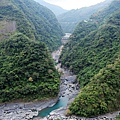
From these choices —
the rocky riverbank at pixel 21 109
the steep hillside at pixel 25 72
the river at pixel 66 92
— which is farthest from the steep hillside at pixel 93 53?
the rocky riverbank at pixel 21 109

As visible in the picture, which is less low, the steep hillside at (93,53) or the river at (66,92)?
the steep hillside at (93,53)

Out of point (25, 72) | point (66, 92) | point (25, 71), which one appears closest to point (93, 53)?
point (66, 92)

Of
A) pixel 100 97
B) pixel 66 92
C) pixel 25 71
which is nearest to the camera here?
pixel 100 97

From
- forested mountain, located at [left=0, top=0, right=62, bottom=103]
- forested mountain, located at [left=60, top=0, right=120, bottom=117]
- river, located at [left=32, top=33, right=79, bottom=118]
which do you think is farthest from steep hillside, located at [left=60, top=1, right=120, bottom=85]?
forested mountain, located at [left=0, top=0, right=62, bottom=103]

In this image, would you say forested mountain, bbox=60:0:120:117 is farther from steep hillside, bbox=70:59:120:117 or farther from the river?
the river

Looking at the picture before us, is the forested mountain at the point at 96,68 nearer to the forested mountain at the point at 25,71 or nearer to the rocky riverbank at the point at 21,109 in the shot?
the rocky riverbank at the point at 21,109

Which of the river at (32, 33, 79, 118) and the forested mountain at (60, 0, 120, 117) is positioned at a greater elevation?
the forested mountain at (60, 0, 120, 117)

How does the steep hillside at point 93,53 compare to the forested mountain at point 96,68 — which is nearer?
the forested mountain at point 96,68

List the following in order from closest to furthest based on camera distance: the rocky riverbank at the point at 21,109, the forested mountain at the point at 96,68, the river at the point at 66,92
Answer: the forested mountain at the point at 96,68 → the rocky riverbank at the point at 21,109 → the river at the point at 66,92

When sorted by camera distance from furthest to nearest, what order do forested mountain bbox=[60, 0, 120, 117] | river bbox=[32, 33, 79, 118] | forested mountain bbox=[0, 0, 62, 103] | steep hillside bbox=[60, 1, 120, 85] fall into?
steep hillside bbox=[60, 1, 120, 85] < forested mountain bbox=[0, 0, 62, 103] < river bbox=[32, 33, 79, 118] < forested mountain bbox=[60, 0, 120, 117]

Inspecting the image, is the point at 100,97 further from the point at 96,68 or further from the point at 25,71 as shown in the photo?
the point at 25,71
